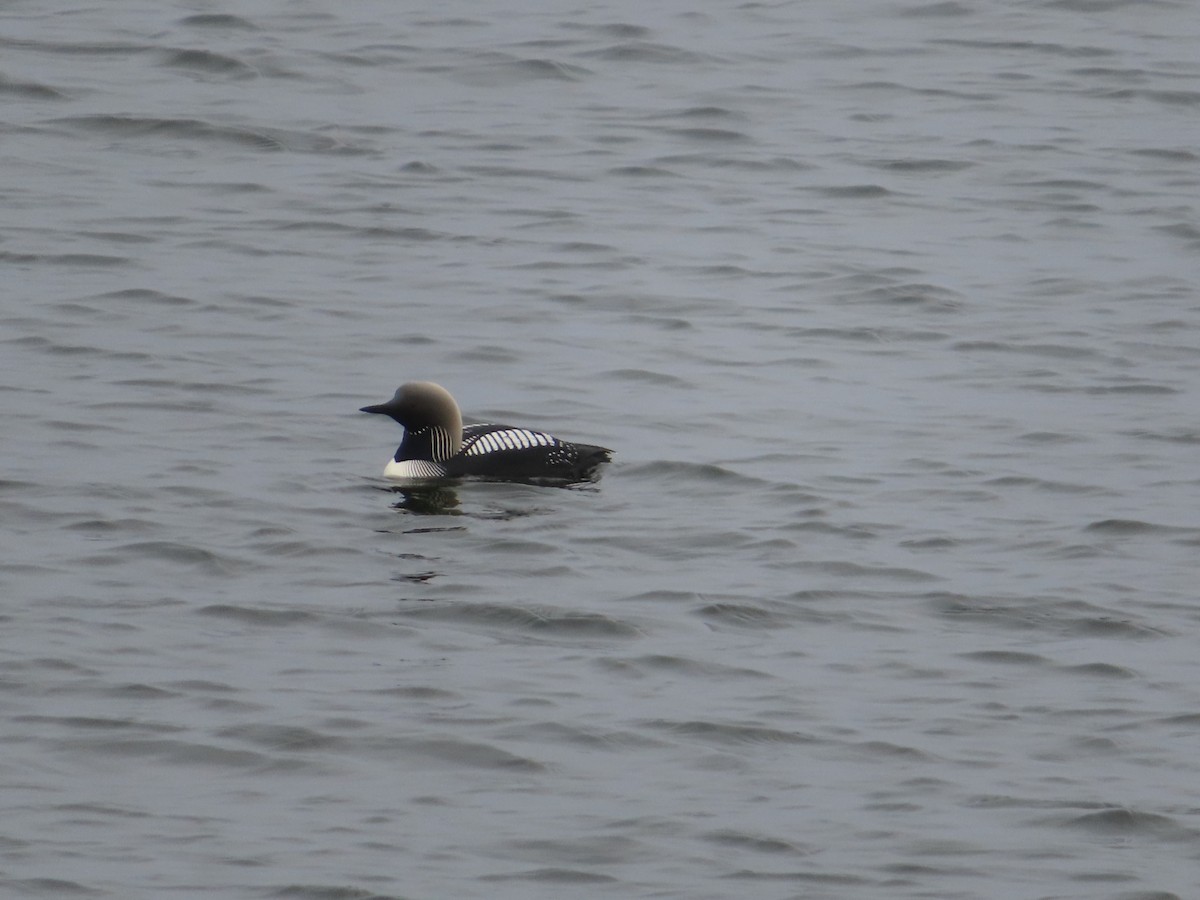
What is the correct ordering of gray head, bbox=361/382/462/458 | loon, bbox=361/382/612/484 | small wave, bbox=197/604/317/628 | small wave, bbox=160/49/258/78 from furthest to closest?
small wave, bbox=160/49/258/78 < gray head, bbox=361/382/462/458 < loon, bbox=361/382/612/484 < small wave, bbox=197/604/317/628

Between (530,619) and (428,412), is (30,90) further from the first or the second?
(530,619)

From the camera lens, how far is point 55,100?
1864 cm

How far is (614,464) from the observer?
37.3ft

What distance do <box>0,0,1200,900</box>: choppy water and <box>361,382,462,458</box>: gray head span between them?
0.31 m

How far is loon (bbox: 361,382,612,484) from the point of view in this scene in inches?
432

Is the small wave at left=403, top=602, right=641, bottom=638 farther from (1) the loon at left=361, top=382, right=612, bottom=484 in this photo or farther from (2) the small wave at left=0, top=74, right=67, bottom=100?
(2) the small wave at left=0, top=74, right=67, bottom=100

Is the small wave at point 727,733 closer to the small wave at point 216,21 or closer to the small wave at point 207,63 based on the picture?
the small wave at point 207,63

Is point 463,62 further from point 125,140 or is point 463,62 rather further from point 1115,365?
point 1115,365

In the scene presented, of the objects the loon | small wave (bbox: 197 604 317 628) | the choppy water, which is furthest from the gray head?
small wave (bbox: 197 604 317 628)

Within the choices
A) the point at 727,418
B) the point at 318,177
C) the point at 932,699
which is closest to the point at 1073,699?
the point at 932,699

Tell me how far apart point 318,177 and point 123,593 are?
844cm

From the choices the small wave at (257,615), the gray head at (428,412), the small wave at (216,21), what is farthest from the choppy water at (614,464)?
the gray head at (428,412)

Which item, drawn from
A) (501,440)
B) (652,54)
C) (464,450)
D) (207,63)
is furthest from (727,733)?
(652,54)

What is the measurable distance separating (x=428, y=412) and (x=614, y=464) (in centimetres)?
99
